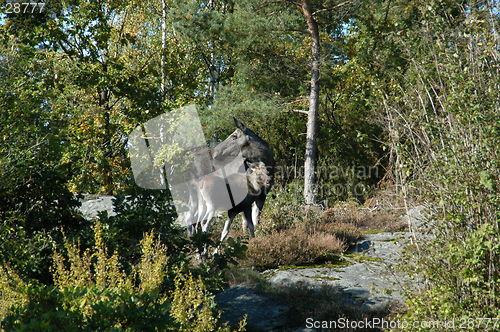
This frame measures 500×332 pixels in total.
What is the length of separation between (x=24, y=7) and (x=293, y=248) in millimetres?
5941

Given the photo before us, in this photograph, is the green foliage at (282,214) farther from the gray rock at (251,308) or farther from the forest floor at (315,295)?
the gray rock at (251,308)

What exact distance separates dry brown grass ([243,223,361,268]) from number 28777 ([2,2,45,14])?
17.1 feet

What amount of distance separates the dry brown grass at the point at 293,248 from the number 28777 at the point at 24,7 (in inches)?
205

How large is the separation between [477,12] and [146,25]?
86.9 feet

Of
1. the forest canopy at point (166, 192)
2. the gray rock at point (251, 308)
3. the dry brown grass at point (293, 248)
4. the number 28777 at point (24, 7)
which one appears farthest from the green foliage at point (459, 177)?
the number 28777 at point (24, 7)

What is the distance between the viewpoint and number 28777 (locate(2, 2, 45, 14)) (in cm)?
739

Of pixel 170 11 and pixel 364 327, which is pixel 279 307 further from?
pixel 170 11

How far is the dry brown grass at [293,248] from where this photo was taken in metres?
8.90

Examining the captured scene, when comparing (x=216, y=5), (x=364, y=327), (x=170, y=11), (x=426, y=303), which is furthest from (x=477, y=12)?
(x=216, y=5)

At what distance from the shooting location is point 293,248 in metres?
9.20

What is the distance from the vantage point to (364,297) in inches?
276

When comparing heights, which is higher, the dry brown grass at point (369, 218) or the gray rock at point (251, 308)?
the gray rock at point (251, 308)

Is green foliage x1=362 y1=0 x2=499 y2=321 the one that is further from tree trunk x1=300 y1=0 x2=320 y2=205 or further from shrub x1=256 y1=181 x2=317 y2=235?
tree trunk x1=300 y1=0 x2=320 y2=205

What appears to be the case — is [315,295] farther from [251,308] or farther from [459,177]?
[459,177]
